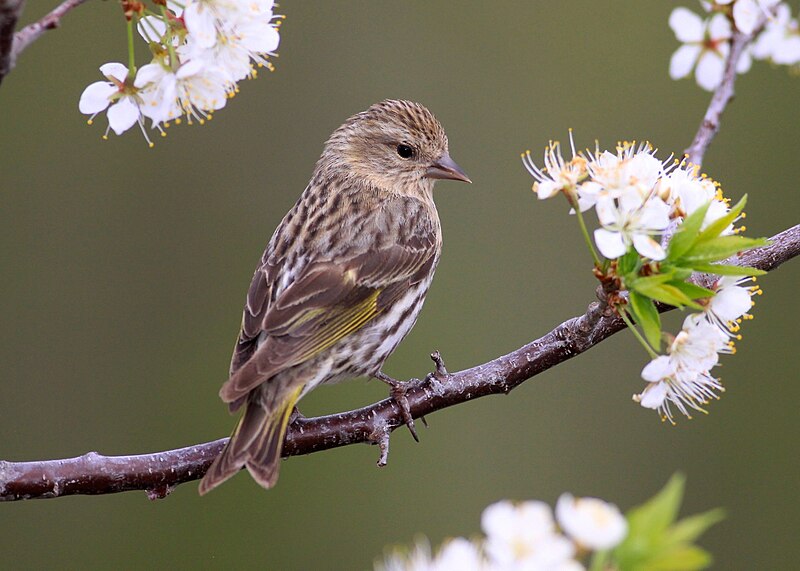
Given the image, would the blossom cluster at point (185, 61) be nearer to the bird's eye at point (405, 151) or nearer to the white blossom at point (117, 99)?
the white blossom at point (117, 99)

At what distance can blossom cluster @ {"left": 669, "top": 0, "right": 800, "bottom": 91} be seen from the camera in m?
4.97

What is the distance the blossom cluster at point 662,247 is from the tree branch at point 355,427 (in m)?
0.29

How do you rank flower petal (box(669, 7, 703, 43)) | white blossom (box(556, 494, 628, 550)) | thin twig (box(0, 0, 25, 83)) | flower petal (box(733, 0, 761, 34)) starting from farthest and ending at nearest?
1. flower petal (box(669, 7, 703, 43))
2. flower petal (box(733, 0, 761, 34))
3. thin twig (box(0, 0, 25, 83))
4. white blossom (box(556, 494, 628, 550))

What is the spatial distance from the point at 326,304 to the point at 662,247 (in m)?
1.69

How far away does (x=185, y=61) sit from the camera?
3.69 metres

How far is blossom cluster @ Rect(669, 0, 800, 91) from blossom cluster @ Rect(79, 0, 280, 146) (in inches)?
79.6

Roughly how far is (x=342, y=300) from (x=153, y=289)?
150 inches

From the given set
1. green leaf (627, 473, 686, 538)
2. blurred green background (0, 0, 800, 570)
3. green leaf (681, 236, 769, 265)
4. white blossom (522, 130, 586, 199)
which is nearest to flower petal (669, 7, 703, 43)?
white blossom (522, 130, 586, 199)

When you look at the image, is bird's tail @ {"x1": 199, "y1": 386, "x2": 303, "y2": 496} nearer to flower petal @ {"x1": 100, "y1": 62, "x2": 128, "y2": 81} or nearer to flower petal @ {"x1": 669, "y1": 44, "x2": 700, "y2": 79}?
flower petal @ {"x1": 100, "y1": 62, "x2": 128, "y2": 81}

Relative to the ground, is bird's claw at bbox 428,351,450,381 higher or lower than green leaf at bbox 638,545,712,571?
higher

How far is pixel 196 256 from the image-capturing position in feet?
28.3

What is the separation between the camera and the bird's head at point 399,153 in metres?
5.98

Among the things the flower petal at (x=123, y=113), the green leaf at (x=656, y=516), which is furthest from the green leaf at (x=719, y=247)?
the flower petal at (x=123, y=113)

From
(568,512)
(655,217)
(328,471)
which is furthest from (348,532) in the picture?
(568,512)
